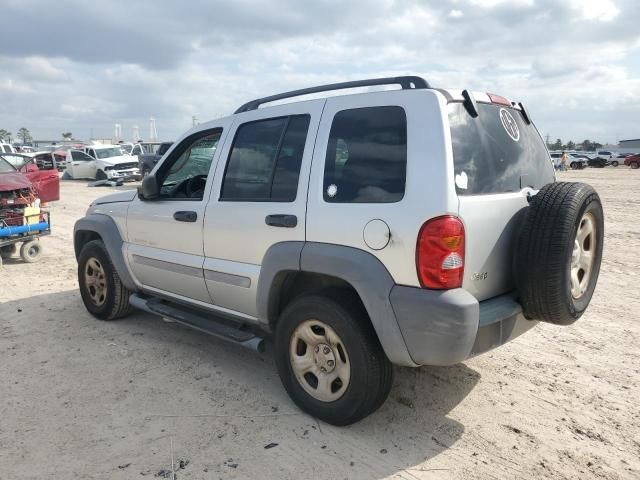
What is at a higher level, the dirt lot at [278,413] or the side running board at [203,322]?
the side running board at [203,322]

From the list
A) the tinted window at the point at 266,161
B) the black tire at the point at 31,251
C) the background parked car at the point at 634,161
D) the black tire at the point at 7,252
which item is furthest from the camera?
the background parked car at the point at 634,161

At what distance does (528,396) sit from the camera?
3.56 meters

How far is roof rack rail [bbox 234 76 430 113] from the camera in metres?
3.03

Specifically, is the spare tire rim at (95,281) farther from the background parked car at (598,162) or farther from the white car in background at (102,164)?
the background parked car at (598,162)

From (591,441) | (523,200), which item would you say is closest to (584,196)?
(523,200)

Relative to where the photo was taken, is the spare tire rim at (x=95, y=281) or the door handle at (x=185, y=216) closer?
the door handle at (x=185, y=216)

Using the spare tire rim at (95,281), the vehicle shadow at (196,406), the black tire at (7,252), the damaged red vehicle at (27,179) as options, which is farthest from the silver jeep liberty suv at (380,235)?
the black tire at (7,252)

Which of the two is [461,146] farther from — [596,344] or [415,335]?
[596,344]

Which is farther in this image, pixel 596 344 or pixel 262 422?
pixel 596 344

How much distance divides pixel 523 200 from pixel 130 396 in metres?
2.99

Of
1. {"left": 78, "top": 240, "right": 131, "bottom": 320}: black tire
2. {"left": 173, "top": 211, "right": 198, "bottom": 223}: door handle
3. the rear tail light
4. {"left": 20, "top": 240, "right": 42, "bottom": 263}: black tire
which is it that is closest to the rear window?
the rear tail light

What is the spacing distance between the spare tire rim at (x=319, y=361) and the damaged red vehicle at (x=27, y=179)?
268 inches

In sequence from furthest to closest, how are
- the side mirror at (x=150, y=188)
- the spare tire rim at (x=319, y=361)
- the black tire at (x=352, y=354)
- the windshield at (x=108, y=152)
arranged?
the windshield at (x=108, y=152) → the side mirror at (x=150, y=188) → the spare tire rim at (x=319, y=361) → the black tire at (x=352, y=354)

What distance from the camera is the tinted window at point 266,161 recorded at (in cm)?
338
